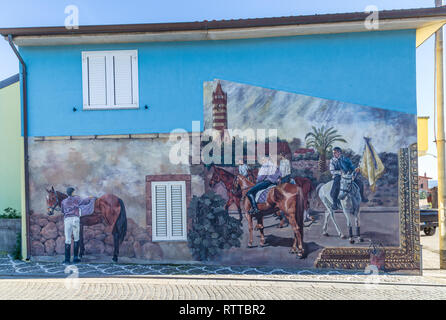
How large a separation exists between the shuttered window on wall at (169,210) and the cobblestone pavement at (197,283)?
0.86m

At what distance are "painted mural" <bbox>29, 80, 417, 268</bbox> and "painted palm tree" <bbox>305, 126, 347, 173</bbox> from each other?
3 cm

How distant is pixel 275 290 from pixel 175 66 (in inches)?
237

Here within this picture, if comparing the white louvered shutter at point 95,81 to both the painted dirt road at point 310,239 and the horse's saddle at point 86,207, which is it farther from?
the painted dirt road at point 310,239

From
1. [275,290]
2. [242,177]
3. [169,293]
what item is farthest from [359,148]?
[169,293]

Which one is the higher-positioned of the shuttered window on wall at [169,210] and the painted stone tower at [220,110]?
the painted stone tower at [220,110]

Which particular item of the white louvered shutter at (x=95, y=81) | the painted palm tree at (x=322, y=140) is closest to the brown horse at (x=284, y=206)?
the painted palm tree at (x=322, y=140)

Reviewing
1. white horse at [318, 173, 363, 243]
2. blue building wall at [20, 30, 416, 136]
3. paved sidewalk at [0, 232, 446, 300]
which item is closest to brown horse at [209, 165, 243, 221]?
blue building wall at [20, 30, 416, 136]

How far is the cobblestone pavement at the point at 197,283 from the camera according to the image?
6516mm

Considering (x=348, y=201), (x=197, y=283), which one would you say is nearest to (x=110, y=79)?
(x=197, y=283)

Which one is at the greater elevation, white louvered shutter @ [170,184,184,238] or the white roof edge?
the white roof edge

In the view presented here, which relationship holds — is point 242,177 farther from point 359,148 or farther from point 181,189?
point 359,148

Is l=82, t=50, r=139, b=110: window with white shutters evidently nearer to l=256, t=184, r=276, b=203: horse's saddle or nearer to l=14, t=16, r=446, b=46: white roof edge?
l=14, t=16, r=446, b=46: white roof edge

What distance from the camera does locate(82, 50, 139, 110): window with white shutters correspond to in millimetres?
8930

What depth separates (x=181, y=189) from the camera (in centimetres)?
884
